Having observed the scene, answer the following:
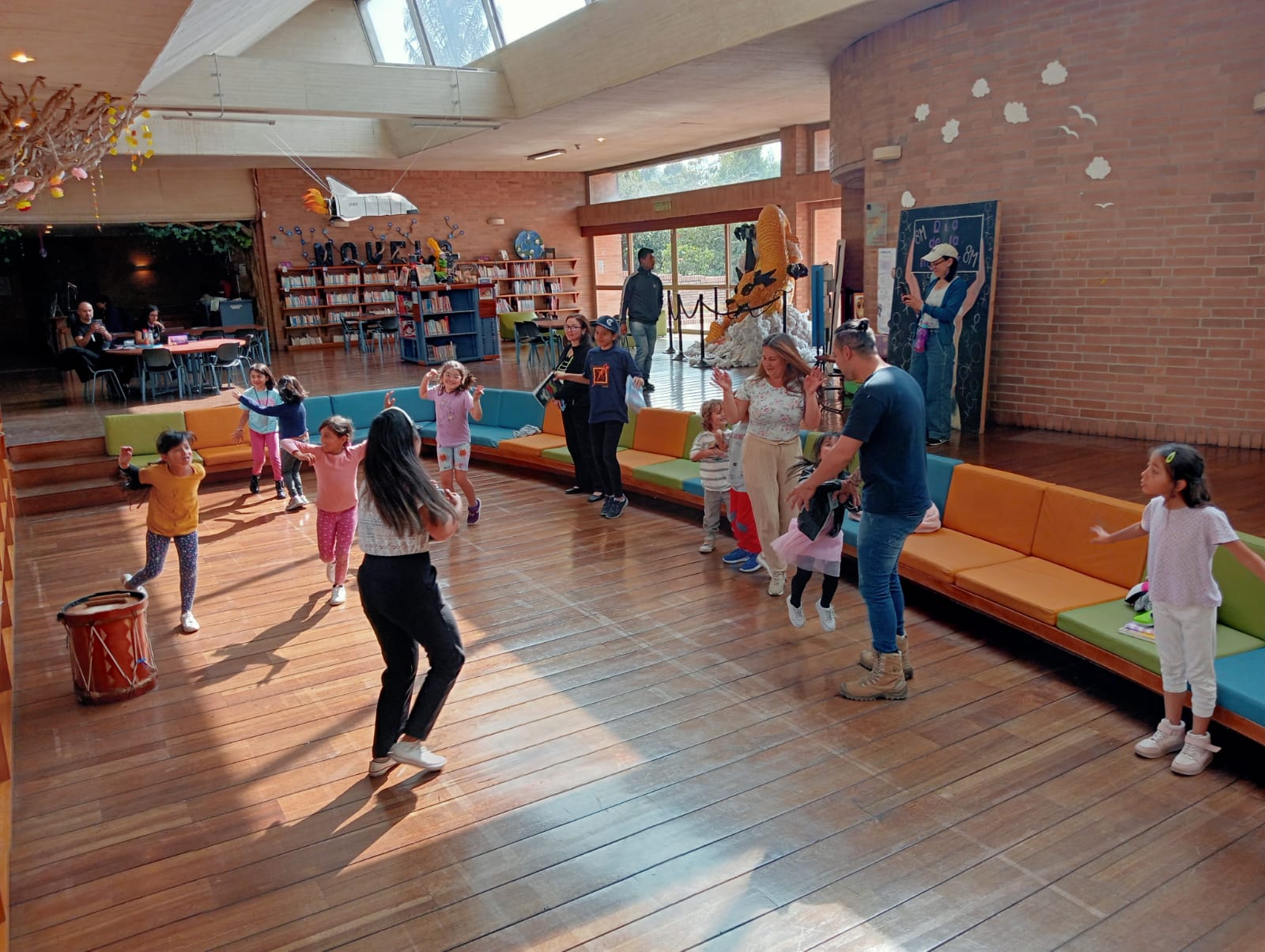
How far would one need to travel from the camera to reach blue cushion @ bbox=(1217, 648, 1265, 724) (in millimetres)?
3365

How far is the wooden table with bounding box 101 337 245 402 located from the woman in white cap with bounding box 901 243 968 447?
951 cm

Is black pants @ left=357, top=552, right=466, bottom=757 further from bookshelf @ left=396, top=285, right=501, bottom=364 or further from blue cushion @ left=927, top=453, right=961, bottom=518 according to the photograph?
bookshelf @ left=396, top=285, right=501, bottom=364

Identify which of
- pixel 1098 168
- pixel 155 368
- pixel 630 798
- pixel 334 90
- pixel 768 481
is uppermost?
pixel 334 90

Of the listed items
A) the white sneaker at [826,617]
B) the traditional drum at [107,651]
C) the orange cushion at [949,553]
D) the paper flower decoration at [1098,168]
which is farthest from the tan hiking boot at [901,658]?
the paper flower decoration at [1098,168]

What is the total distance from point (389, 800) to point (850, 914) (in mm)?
1788

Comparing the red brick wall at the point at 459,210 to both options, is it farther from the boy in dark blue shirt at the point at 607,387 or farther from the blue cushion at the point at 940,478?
the blue cushion at the point at 940,478

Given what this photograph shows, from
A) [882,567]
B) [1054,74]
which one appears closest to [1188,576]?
[882,567]

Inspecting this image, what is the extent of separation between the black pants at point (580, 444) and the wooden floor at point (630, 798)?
2.25 meters

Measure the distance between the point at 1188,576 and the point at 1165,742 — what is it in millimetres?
729

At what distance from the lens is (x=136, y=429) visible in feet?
30.9

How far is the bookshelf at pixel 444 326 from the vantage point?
14742 mm

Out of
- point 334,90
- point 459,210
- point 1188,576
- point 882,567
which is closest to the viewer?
point 1188,576

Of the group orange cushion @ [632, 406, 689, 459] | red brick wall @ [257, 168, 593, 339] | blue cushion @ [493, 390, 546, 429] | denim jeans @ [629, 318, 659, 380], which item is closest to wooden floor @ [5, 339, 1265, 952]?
orange cushion @ [632, 406, 689, 459]

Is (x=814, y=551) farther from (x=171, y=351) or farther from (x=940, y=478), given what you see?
(x=171, y=351)
